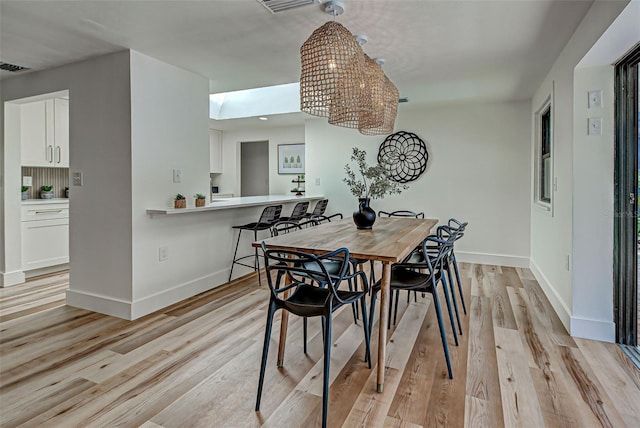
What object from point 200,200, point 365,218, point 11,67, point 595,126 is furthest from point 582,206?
point 11,67

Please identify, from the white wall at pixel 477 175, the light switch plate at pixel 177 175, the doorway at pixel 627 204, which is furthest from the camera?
the white wall at pixel 477 175

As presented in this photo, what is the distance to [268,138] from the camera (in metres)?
6.69

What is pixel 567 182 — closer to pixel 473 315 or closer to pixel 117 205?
pixel 473 315

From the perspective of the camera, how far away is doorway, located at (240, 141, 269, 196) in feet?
27.1

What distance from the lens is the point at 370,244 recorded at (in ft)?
7.25

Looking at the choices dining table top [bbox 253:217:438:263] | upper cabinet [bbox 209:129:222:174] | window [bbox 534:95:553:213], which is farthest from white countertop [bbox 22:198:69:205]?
window [bbox 534:95:553:213]

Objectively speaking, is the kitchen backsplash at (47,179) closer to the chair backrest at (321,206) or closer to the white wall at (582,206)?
the chair backrest at (321,206)

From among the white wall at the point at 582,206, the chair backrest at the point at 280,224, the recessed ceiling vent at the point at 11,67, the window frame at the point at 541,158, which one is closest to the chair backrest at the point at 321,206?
the chair backrest at the point at 280,224

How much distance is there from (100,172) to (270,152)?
→ 379 centimetres

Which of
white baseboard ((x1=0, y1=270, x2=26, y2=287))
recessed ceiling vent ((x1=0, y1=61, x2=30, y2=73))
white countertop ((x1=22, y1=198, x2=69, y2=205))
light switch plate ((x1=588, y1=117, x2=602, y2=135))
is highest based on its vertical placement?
recessed ceiling vent ((x1=0, y1=61, x2=30, y2=73))

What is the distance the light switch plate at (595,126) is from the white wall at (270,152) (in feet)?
14.9

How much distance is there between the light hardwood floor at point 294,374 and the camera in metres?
1.71

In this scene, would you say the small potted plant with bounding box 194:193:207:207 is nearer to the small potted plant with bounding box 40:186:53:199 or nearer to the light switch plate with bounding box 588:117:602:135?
the small potted plant with bounding box 40:186:53:199

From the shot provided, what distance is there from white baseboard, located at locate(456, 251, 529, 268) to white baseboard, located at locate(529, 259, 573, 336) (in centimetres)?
51
